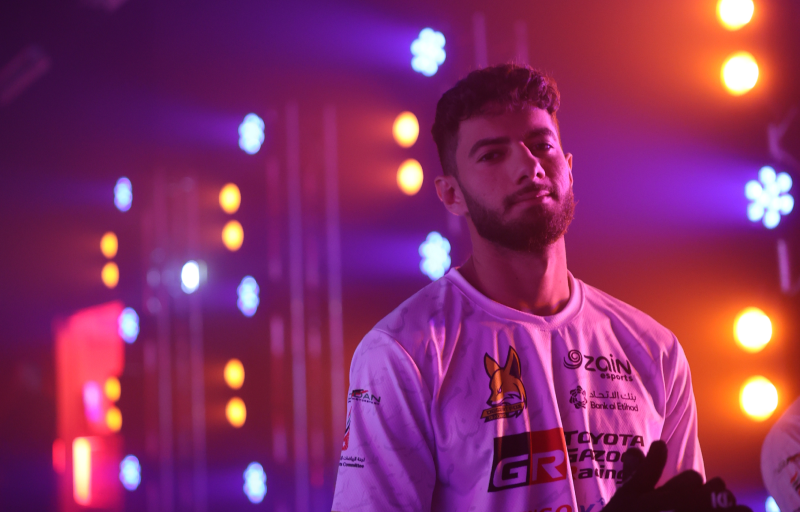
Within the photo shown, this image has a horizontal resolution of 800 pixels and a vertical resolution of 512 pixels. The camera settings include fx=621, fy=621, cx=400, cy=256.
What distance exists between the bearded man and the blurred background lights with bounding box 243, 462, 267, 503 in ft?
9.08

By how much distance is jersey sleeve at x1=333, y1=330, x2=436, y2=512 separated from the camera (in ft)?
4.16

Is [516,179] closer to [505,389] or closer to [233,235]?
[505,389]

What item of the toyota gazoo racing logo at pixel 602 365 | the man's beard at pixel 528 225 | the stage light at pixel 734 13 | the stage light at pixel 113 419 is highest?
the stage light at pixel 734 13

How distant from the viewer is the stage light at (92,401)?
19.5 feet

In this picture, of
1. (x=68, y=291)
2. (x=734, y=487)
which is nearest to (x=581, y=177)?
(x=734, y=487)

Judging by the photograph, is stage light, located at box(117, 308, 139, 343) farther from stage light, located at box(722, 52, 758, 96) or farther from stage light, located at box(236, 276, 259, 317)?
stage light, located at box(722, 52, 758, 96)

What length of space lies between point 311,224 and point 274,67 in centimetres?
104

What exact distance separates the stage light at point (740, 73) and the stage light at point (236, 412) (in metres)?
3.29

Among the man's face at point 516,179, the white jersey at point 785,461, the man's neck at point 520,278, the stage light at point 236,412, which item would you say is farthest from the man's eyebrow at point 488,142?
the stage light at point 236,412

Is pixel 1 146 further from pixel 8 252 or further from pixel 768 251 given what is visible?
pixel 768 251

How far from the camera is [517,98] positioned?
4.95 ft

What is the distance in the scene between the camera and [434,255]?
2.97 metres

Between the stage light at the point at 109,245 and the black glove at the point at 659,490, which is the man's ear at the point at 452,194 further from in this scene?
the stage light at the point at 109,245

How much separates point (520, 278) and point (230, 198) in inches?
126
